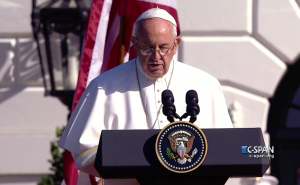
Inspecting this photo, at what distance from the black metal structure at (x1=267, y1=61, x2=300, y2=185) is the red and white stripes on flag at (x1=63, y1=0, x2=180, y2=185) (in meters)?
2.28

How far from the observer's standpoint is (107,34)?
5777mm

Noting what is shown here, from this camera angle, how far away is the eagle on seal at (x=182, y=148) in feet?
10.2

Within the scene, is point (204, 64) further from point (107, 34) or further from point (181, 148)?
point (181, 148)

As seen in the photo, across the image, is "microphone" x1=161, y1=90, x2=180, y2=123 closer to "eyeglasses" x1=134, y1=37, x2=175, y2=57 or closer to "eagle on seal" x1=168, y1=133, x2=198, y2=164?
"eagle on seal" x1=168, y1=133, x2=198, y2=164

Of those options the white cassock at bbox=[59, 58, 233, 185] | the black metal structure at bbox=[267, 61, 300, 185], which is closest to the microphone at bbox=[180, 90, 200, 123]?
the white cassock at bbox=[59, 58, 233, 185]

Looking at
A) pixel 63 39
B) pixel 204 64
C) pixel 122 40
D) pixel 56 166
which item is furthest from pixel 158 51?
pixel 204 64

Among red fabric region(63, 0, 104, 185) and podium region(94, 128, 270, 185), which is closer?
podium region(94, 128, 270, 185)

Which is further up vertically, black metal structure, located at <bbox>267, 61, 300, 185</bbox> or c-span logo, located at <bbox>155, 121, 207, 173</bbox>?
c-span logo, located at <bbox>155, 121, 207, 173</bbox>

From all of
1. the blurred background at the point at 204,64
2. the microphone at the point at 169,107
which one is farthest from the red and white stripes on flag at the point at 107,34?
the microphone at the point at 169,107

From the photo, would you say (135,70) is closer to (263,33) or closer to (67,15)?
(67,15)

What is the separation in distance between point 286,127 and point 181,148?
478 centimetres

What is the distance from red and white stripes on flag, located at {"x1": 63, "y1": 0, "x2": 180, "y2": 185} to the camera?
→ 5.43 m

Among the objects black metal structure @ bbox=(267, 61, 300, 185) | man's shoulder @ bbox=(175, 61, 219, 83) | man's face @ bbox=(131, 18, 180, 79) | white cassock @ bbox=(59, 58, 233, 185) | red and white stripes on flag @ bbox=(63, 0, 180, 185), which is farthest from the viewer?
black metal structure @ bbox=(267, 61, 300, 185)

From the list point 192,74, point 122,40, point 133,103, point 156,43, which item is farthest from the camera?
point 122,40
